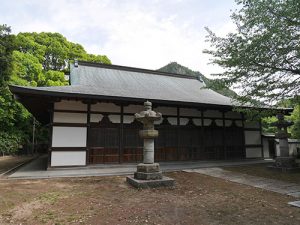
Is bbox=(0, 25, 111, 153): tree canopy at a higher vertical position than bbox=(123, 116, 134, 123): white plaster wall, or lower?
higher

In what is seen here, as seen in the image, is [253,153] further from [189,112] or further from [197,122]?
[189,112]

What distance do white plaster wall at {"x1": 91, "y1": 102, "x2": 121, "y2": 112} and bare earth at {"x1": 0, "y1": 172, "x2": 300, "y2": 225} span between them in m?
4.24

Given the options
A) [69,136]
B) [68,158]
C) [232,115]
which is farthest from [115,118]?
[232,115]

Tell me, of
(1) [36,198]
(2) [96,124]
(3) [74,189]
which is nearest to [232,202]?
(3) [74,189]

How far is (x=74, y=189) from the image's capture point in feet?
19.6

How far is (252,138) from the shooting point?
1373 centimetres

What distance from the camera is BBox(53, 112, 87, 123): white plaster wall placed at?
946 centimetres

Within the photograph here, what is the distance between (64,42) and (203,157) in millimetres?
24174

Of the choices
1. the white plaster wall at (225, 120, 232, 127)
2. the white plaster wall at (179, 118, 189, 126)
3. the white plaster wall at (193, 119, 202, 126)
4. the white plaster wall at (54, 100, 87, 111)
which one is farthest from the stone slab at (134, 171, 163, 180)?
the white plaster wall at (225, 120, 232, 127)

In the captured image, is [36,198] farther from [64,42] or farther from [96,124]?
[64,42]

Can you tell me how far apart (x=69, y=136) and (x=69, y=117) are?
2.74ft

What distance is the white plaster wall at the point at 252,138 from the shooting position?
13578mm

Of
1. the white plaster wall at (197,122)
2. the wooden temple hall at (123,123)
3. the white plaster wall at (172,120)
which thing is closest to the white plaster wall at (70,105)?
the wooden temple hall at (123,123)

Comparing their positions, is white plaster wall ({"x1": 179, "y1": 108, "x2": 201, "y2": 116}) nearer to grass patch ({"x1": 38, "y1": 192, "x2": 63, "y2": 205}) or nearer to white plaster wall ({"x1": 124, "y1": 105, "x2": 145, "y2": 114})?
white plaster wall ({"x1": 124, "y1": 105, "x2": 145, "y2": 114})
